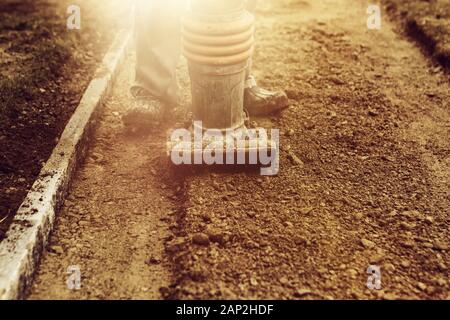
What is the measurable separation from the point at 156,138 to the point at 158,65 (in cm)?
50

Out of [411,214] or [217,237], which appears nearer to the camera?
[217,237]

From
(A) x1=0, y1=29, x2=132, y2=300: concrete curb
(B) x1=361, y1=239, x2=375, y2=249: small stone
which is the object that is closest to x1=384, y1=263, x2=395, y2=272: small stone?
(B) x1=361, y1=239, x2=375, y2=249: small stone

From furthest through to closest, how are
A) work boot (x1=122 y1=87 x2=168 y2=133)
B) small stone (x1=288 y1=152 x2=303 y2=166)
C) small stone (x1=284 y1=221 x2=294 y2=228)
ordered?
work boot (x1=122 y1=87 x2=168 y2=133)
small stone (x1=288 y1=152 x2=303 y2=166)
small stone (x1=284 y1=221 x2=294 y2=228)

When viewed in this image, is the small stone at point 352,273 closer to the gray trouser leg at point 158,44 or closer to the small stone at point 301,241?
the small stone at point 301,241

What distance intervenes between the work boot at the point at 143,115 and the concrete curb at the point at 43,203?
0.80 ft

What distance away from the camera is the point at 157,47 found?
2900mm

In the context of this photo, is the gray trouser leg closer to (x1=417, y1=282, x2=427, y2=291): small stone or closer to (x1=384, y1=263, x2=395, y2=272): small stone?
(x1=384, y1=263, x2=395, y2=272): small stone

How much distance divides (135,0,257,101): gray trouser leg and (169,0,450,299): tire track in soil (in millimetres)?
701

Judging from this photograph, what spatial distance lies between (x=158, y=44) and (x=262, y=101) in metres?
0.77

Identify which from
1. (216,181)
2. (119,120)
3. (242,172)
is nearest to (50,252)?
(216,181)

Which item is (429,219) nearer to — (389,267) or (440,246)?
(440,246)

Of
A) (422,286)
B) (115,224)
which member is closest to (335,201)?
(422,286)

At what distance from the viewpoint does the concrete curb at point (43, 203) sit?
1762 mm

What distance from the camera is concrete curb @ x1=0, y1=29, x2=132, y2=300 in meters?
1.76
